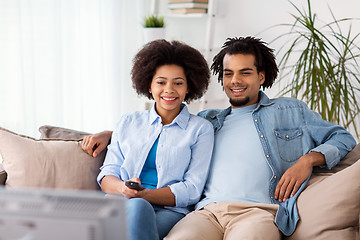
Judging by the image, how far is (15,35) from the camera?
9.64ft

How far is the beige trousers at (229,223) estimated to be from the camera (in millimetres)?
1611

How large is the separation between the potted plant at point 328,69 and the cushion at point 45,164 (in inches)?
50.0

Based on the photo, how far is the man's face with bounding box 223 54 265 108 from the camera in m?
2.04

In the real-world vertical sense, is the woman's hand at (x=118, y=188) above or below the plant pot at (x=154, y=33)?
below

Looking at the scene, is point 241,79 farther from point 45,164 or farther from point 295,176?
point 45,164

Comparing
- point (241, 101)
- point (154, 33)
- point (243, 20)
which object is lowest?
point (241, 101)

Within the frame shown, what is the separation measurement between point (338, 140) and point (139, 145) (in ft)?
2.68

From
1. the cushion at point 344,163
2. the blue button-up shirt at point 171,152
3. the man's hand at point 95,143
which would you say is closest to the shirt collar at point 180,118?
the blue button-up shirt at point 171,152

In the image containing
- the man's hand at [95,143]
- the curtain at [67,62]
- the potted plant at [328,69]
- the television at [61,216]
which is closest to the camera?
the television at [61,216]

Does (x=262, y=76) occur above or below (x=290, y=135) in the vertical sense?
above

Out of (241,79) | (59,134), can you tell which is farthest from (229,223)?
(59,134)

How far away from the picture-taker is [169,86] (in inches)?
75.4

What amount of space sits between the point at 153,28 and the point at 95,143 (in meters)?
1.67

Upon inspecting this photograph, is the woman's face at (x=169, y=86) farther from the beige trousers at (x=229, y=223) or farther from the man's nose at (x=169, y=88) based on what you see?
the beige trousers at (x=229, y=223)
